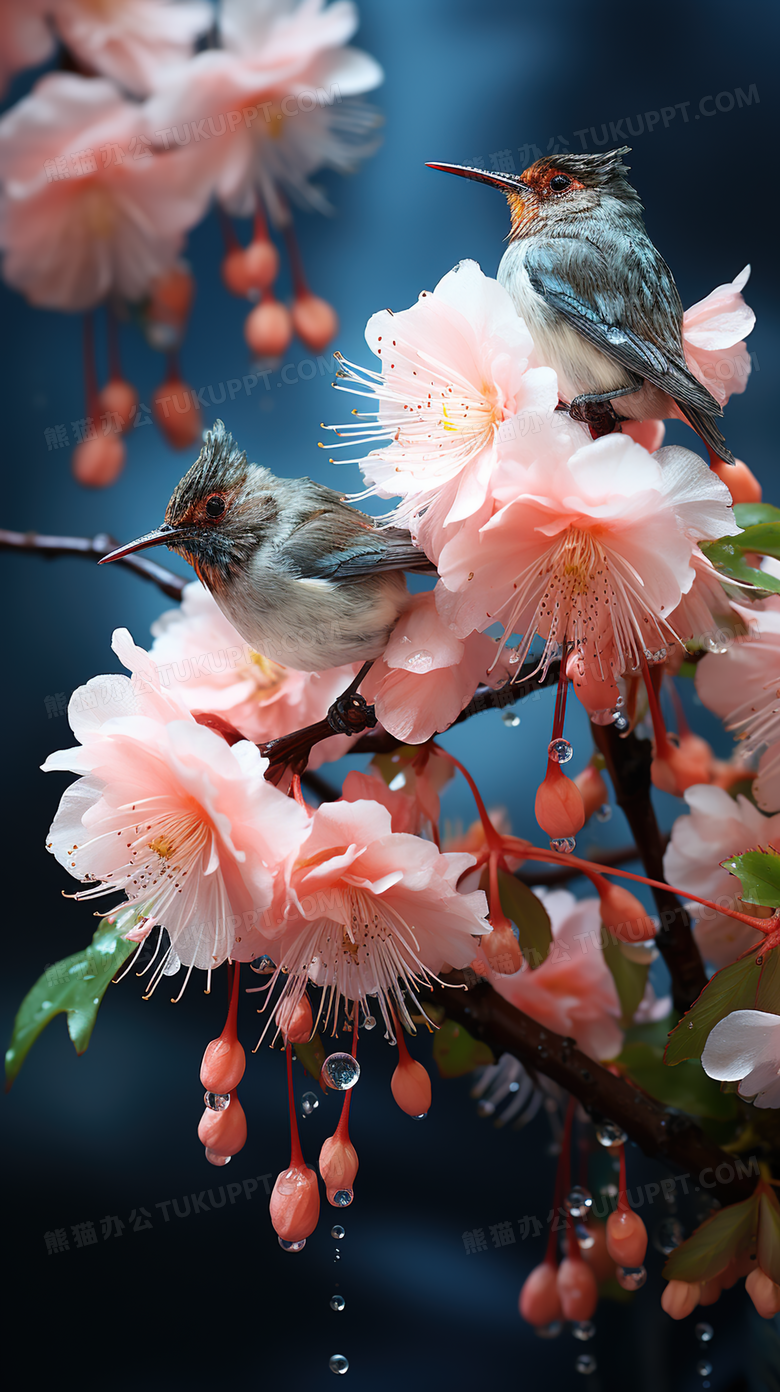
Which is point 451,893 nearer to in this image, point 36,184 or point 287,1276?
point 287,1276

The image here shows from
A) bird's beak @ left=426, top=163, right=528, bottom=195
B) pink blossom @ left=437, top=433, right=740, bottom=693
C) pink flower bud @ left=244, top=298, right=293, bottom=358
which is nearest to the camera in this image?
pink blossom @ left=437, top=433, right=740, bottom=693

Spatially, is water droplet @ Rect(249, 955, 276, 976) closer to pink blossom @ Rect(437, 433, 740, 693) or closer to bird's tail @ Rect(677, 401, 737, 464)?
pink blossom @ Rect(437, 433, 740, 693)

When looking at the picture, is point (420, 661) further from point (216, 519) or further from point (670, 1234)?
point (670, 1234)

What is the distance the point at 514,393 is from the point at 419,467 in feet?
0.16

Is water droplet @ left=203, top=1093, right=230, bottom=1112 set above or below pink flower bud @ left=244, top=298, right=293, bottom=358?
below

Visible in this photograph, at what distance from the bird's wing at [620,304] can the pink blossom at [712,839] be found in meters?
0.23

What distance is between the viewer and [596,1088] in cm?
58

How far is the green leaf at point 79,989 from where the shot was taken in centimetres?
48

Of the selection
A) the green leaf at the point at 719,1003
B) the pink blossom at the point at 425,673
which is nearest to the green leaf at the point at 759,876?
the green leaf at the point at 719,1003

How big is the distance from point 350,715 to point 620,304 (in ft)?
0.70

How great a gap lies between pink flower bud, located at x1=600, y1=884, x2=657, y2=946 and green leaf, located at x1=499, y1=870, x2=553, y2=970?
0.04m

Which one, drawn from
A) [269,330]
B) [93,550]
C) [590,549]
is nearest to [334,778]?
[93,550]

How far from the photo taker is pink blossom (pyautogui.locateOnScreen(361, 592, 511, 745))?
439mm

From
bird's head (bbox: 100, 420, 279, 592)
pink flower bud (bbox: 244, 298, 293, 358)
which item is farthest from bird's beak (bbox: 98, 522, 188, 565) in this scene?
pink flower bud (bbox: 244, 298, 293, 358)
